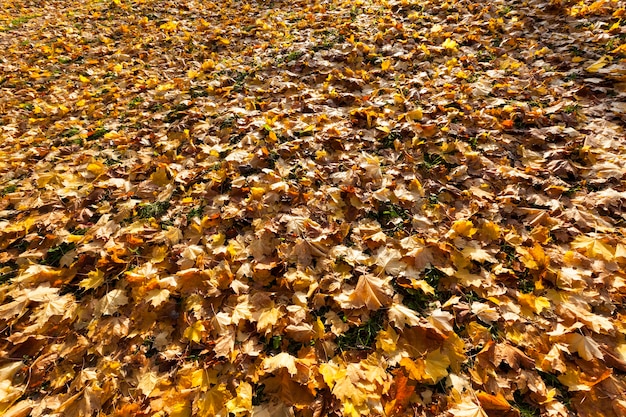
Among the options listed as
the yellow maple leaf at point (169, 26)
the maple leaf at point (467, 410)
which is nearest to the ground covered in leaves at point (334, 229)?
the maple leaf at point (467, 410)

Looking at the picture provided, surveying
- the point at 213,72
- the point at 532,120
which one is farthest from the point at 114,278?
the point at 532,120

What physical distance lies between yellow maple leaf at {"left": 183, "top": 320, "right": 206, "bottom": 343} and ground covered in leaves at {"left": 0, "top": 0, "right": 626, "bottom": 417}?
1 cm

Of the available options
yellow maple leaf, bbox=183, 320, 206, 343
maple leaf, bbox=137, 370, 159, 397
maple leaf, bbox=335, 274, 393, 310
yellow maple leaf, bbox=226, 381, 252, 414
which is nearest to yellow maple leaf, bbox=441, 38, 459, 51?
maple leaf, bbox=335, 274, 393, 310

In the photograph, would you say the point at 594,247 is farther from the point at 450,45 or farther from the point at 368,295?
the point at 450,45

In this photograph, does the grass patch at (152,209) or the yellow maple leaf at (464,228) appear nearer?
the yellow maple leaf at (464,228)

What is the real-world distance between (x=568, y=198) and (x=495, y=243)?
0.81 metres

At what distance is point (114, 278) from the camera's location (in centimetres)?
249

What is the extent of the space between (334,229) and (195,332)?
48.9 inches

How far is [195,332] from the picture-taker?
217 centimetres

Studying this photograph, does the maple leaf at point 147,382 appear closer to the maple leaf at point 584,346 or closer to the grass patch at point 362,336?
the grass patch at point 362,336

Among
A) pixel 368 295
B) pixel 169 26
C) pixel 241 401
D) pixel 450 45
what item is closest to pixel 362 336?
pixel 368 295

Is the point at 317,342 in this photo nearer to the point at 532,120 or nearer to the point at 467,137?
the point at 467,137

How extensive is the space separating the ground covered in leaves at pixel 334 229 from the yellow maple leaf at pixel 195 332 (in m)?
0.01

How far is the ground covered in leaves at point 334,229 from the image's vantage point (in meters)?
1.94
